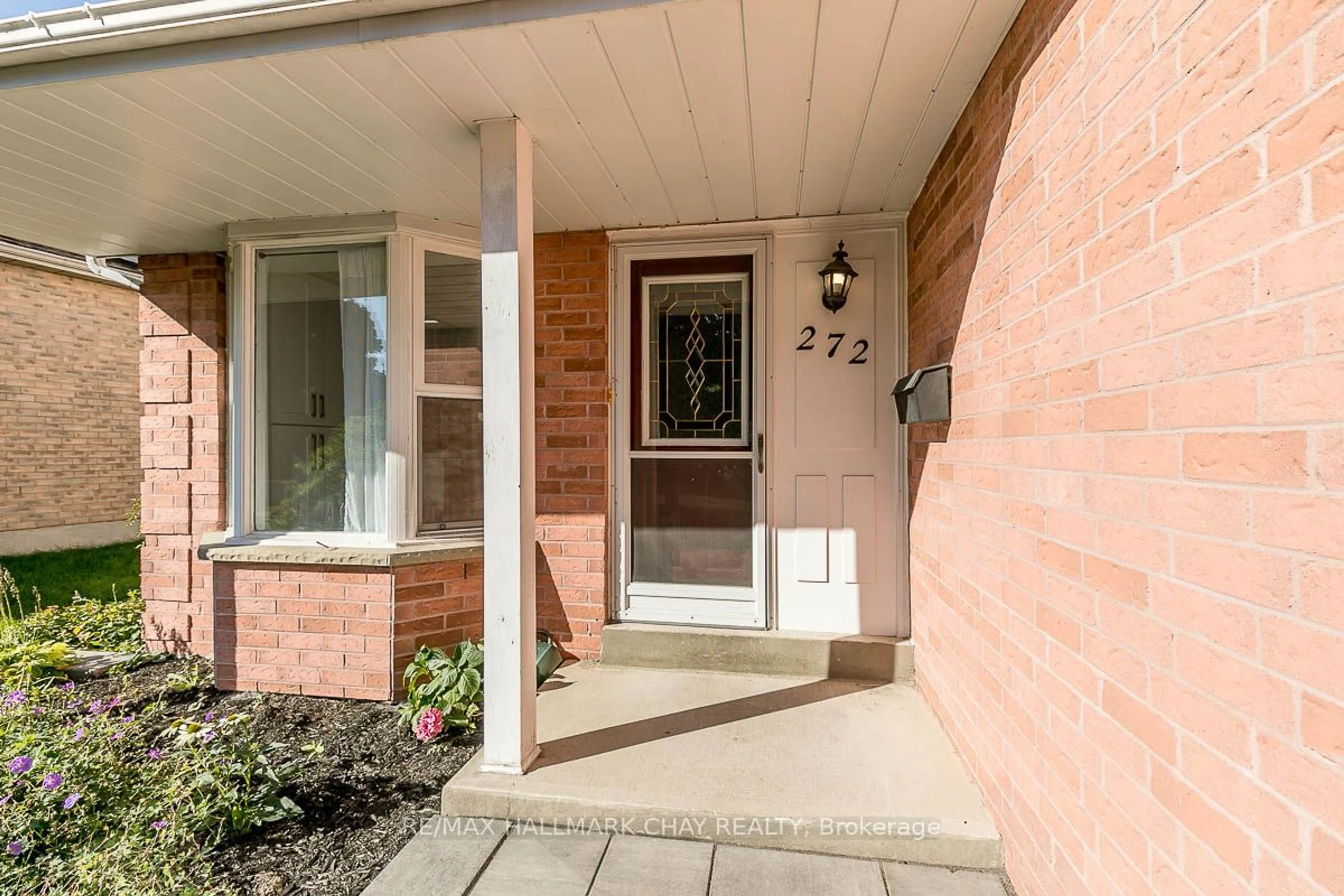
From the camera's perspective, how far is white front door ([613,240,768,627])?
11.3 feet

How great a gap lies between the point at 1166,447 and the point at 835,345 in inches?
89.0

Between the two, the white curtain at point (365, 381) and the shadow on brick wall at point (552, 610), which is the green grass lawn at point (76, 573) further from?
the shadow on brick wall at point (552, 610)

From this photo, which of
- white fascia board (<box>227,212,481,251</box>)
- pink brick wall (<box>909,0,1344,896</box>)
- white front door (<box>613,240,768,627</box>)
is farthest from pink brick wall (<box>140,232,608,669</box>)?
pink brick wall (<box>909,0,1344,896</box>)

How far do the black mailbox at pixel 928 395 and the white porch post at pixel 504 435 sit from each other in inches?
65.2

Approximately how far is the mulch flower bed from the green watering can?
43 centimetres

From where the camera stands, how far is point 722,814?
2.05 metres

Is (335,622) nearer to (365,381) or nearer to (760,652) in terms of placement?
(365,381)

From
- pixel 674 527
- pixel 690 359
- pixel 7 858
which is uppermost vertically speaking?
pixel 690 359

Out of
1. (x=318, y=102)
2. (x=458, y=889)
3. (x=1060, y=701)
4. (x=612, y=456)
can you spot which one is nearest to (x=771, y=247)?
(x=612, y=456)

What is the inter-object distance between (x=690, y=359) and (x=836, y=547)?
1366 millimetres

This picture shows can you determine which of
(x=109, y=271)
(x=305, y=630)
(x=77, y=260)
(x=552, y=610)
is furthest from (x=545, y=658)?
(x=77, y=260)

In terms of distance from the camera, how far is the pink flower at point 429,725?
275 cm

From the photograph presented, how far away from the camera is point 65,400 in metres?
7.02

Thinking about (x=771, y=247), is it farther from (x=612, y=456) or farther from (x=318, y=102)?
(x=318, y=102)
